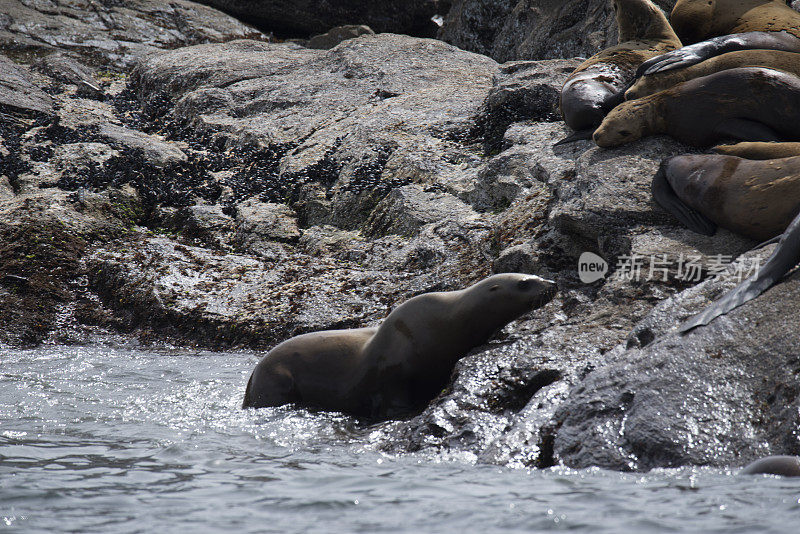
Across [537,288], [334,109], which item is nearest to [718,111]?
[537,288]

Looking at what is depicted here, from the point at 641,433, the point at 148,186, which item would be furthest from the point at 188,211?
the point at 641,433

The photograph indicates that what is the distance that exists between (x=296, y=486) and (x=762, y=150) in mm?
4653

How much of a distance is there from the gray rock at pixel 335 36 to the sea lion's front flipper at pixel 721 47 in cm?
1264

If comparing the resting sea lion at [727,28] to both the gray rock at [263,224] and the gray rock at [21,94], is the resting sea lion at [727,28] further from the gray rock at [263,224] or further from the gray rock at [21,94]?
the gray rock at [21,94]

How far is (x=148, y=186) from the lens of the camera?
1051 cm

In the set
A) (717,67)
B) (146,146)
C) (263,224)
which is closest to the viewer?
(717,67)

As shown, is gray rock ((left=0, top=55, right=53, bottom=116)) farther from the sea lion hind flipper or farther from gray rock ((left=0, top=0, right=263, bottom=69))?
the sea lion hind flipper

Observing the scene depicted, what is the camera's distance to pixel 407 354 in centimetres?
526

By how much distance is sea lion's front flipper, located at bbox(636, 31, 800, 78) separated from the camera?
814 centimetres

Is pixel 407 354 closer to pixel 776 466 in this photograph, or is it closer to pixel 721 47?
pixel 776 466

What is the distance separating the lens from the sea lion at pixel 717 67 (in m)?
7.38

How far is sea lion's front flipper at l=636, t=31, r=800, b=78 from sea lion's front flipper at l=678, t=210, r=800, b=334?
436 centimetres

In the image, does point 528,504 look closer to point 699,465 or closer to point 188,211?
point 699,465

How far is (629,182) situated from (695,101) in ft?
4.58
